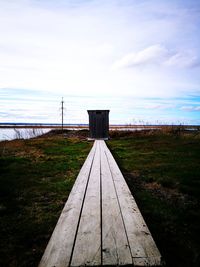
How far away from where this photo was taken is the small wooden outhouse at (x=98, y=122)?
20.3 metres

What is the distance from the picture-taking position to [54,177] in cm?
648

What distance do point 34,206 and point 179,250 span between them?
8.68 ft

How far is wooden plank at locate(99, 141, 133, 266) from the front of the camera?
2101 millimetres

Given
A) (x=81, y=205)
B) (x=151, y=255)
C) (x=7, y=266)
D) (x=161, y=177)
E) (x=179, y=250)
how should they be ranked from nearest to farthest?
(x=151, y=255) < (x=7, y=266) < (x=179, y=250) < (x=81, y=205) < (x=161, y=177)

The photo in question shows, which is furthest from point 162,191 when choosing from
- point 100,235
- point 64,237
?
point 64,237

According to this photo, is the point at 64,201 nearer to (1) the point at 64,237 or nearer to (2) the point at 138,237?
(1) the point at 64,237

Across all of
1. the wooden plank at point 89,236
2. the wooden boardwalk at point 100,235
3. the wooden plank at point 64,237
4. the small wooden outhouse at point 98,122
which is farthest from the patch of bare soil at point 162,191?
the small wooden outhouse at point 98,122

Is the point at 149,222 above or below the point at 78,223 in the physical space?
below

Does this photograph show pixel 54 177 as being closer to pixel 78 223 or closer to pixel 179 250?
pixel 78 223

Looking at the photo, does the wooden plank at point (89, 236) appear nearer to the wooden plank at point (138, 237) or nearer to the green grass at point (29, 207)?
the wooden plank at point (138, 237)

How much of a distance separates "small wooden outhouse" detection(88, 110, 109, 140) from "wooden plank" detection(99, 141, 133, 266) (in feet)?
53.8

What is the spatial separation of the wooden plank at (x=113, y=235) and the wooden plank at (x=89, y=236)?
0.07 meters

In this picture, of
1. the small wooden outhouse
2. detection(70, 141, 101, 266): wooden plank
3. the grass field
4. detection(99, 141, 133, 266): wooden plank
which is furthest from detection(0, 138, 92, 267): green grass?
the small wooden outhouse

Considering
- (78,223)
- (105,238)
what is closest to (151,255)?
(105,238)
